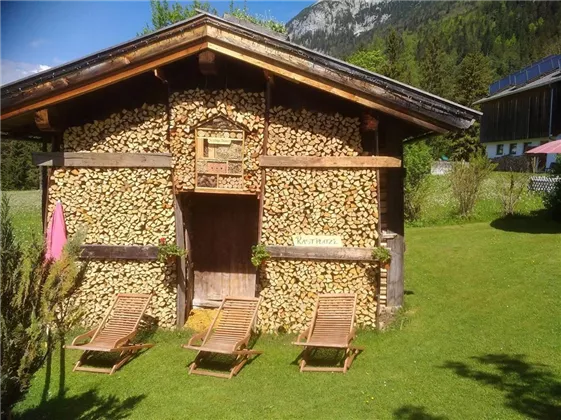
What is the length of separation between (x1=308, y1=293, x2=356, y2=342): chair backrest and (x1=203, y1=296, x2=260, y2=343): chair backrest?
3.34 ft

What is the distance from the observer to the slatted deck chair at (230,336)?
6.71 m

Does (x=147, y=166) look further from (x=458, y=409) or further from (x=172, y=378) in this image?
(x=458, y=409)

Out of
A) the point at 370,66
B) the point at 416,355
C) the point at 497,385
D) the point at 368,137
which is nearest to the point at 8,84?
the point at 368,137

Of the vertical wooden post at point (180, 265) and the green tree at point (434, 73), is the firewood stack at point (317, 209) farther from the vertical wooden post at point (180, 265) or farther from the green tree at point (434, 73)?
the green tree at point (434, 73)

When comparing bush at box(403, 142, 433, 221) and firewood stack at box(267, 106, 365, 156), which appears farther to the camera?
bush at box(403, 142, 433, 221)

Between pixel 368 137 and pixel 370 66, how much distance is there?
5428 cm

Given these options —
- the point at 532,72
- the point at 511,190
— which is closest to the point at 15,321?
the point at 511,190

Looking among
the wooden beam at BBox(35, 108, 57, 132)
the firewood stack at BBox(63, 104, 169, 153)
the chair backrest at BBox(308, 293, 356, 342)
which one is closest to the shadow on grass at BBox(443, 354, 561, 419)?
the chair backrest at BBox(308, 293, 356, 342)

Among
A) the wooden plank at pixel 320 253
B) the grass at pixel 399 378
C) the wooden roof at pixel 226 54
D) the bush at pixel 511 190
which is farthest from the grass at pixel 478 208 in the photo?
the wooden roof at pixel 226 54

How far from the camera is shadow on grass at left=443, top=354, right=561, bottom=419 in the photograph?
5.09 metres

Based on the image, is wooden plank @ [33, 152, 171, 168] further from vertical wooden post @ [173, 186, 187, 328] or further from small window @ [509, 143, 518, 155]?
small window @ [509, 143, 518, 155]

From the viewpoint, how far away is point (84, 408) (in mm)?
5824

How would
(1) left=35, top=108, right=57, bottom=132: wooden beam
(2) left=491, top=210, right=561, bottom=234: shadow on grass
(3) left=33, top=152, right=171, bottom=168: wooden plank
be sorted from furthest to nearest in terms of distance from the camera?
1. (2) left=491, top=210, right=561, bottom=234: shadow on grass
2. (3) left=33, top=152, right=171, bottom=168: wooden plank
3. (1) left=35, top=108, right=57, bottom=132: wooden beam

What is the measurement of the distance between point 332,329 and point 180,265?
2970 mm
